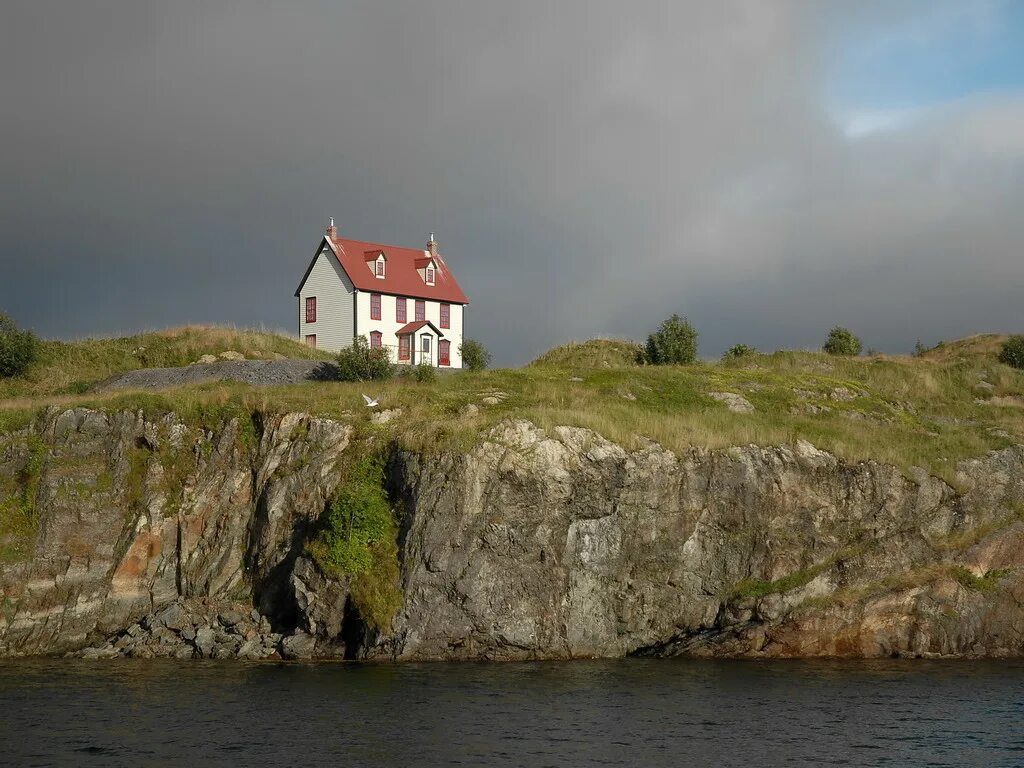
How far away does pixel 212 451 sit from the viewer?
147ft

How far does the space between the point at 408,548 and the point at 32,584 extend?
14.2m

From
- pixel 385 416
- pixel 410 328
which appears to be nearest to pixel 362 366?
pixel 385 416

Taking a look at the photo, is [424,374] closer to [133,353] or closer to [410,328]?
[133,353]

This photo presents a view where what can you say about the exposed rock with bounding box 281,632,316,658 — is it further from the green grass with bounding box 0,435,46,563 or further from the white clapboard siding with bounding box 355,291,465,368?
the white clapboard siding with bounding box 355,291,465,368

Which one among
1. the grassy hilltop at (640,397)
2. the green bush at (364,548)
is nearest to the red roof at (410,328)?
the grassy hilltop at (640,397)

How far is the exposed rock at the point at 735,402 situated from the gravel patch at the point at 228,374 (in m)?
20.4

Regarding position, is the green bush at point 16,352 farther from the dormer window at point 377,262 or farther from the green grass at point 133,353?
the dormer window at point 377,262

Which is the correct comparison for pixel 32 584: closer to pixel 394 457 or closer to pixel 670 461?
pixel 394 457

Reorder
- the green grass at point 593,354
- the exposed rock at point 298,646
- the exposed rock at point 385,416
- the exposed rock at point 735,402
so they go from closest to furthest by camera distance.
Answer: the exposed rock at point 298,646
the exposed rock at point 385,416
the exposed rock at point 735,402
the green grass at point 593,354

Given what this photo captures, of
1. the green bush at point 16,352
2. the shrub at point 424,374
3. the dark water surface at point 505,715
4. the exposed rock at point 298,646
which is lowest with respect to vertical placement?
the dark water surface at point 505,715

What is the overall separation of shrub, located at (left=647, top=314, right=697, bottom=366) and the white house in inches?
661

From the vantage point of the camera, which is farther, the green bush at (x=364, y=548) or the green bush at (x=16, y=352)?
the green bush at (x=16, y=352)

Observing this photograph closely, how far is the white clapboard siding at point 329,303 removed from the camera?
77500mm

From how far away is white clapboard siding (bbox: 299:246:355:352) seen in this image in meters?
77.5
